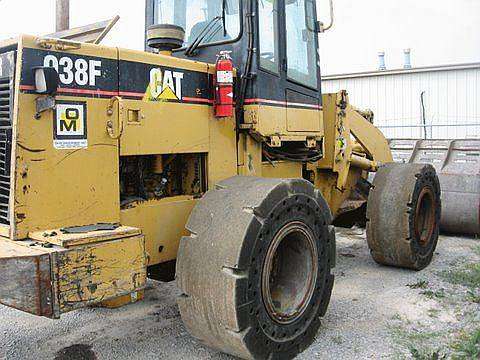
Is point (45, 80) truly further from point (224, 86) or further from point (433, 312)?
point (433, 312)

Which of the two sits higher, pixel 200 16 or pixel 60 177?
pixel 200 16

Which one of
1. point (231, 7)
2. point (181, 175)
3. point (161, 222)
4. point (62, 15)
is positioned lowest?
point (161, 222)

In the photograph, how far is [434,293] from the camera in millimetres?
5121

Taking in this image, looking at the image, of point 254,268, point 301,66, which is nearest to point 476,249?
point 301,66

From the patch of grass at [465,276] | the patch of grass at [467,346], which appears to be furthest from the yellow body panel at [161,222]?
the patch of grass at [465,276]

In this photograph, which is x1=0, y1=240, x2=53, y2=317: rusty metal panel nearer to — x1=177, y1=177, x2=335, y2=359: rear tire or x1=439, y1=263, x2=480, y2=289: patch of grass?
x1=177, y1=177, x2=335, y2=359: rear tire

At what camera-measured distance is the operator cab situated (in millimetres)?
4371

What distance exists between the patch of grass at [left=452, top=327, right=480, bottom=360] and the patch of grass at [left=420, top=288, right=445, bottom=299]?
0.85m

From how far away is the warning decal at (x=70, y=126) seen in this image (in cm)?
325

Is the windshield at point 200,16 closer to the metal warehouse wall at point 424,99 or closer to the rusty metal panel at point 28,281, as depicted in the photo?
the rusty metal panel at point 28,281

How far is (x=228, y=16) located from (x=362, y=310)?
274 centimetres

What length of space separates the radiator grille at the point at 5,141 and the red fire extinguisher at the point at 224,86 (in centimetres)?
154

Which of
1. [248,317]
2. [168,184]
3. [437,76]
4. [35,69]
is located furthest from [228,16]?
[437,76]

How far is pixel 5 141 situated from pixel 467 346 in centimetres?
337
